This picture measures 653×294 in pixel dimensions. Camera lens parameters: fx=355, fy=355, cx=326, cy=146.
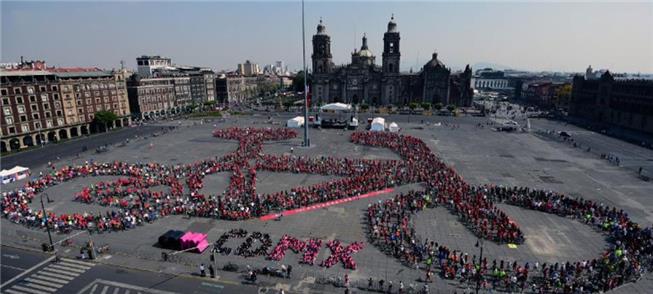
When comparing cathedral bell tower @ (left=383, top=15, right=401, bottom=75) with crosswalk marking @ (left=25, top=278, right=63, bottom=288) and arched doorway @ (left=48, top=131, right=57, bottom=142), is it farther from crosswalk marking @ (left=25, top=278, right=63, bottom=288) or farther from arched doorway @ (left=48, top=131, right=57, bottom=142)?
crosswalk marking @ (left=25, top=278, right=63, bottom=288)

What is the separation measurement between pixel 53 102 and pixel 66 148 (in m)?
13.8

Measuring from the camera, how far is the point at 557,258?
25.6 meters

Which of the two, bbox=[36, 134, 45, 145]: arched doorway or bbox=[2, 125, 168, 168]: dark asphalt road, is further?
bbox=[36, 134, 45, 145]: arched doorway

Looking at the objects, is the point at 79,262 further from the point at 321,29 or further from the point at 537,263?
the point at 321,29

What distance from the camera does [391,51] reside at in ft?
404

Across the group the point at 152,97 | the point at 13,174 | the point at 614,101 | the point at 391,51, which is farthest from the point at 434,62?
the point at 13,174

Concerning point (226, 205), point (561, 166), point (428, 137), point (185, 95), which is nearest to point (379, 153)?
point (428, 137)

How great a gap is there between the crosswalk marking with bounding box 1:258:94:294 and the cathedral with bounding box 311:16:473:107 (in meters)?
108

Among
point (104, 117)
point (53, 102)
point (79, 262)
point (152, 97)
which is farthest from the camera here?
point (152, 97)

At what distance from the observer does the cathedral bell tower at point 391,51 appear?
4769 inches

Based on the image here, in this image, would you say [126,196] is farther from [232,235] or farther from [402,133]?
[402,133]

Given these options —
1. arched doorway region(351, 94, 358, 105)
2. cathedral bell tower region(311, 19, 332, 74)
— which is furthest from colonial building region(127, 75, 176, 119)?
arched doorway region(351, 94, 358, 105)

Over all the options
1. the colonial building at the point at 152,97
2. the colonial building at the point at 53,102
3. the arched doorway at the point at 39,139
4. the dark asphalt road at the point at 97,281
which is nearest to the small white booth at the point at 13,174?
the colonial building at the point at 53,102

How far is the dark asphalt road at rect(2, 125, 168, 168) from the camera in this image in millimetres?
56344
